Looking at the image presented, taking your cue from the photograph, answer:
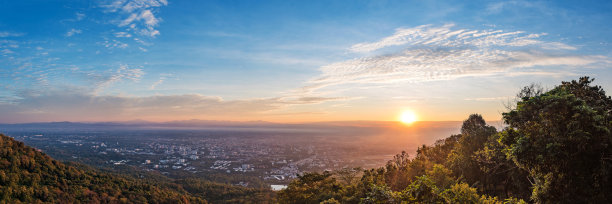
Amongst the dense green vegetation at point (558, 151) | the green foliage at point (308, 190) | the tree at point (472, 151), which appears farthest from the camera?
the green foliage at point (308, 190)

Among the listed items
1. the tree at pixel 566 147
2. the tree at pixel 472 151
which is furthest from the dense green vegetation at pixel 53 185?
the tree at pixel 566 147

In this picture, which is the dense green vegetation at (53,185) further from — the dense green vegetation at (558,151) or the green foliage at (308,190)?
the dense green vegetation at (558,151)

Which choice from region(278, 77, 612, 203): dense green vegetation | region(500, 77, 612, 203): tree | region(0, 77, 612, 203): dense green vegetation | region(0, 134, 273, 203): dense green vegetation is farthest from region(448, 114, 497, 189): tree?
region(0, 134, 273, 203): dense green vegetation

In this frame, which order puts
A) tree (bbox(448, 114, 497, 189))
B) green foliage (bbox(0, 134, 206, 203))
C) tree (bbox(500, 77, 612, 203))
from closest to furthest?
tree (bbox(500, 77, 612, 203)) → tree (bbox(448, 114, 497, 189)) → green foliage (bbox(0, 134, 206, 203))

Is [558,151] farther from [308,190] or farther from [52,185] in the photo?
[52,185]

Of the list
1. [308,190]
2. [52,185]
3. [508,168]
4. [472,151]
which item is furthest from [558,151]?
[52,185]

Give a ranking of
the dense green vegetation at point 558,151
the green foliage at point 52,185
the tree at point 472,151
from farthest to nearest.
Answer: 1. the green foliage at point 52,185
2. the tree at point 472,151
3. the dense green vegetation at point 558,151

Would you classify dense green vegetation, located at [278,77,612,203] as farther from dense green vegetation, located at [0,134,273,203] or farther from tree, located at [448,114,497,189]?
dense green vegetation, located at [0,134,273,203]

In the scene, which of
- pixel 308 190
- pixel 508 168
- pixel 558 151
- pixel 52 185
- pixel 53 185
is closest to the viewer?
pixel 558 151
